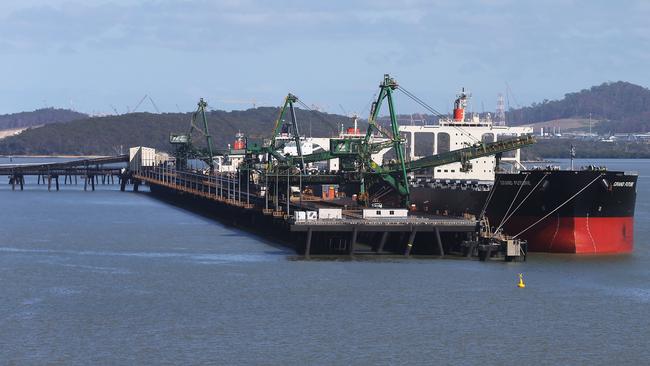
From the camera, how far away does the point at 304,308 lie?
145 feet

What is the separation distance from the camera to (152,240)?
6931 centimetres

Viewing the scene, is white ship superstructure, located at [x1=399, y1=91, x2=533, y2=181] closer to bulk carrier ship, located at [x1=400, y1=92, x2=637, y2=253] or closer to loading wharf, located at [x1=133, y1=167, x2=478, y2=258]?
loading wharf, located at [x1=133, y1=167, x2=478, y2=258]

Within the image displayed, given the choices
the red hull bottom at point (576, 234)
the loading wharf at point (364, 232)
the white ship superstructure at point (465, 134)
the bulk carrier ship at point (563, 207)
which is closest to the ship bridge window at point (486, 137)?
the white ship superstructure at point (465, 134)

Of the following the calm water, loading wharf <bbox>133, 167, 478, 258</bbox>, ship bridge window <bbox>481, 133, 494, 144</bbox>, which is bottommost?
the calm water

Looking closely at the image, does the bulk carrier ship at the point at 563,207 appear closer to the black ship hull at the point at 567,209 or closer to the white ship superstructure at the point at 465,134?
the black ship hull at the point at 567,209

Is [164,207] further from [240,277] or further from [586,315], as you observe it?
[586,315]

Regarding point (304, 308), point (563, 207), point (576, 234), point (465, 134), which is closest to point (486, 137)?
point (465, 134)

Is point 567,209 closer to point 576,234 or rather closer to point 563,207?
point 563,207

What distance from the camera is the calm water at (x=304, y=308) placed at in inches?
1474

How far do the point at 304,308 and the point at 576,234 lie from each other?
66.2 feet

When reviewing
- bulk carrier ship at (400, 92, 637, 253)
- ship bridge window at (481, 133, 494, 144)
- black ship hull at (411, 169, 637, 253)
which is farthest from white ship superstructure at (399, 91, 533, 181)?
black ship hull at (411, 169, 637, 253)

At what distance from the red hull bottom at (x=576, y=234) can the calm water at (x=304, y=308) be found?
106 cm

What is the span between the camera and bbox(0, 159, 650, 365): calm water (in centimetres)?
3744

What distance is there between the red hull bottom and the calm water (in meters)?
1.06
